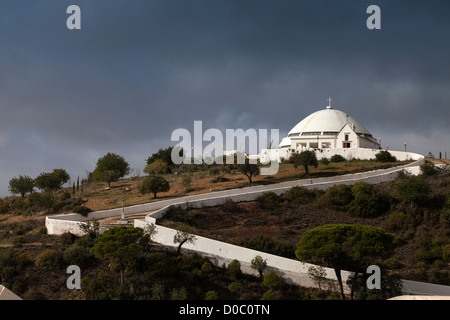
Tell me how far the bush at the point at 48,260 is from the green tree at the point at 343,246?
1260cm

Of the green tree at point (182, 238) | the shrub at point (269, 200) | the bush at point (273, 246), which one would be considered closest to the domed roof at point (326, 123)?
the shrub at point (269, 200)

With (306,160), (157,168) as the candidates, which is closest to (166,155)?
(157,168)

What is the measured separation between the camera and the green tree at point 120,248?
21734mm

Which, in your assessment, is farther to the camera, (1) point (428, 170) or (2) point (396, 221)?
(1) point (428, 170)

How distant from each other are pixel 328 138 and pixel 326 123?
414 cm

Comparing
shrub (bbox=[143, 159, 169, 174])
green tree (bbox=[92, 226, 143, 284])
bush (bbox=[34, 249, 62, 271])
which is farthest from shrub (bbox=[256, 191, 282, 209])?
shrub (bbox=[143, 159, 169, 174])

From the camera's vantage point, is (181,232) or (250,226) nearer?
(181,232)

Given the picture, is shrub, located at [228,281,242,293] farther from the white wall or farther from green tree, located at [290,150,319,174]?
green tree, located at [290,150,319,174]

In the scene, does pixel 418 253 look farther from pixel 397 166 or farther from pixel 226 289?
pixel 397 166

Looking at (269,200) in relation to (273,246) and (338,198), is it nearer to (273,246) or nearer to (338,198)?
(338,198)

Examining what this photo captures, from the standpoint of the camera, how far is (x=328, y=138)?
6431cm

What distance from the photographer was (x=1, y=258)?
2359 centimetres
